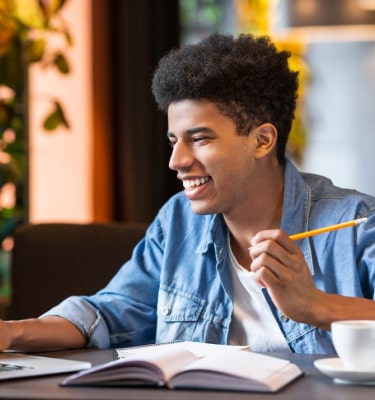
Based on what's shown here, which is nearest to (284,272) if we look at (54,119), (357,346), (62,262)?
(357,346)

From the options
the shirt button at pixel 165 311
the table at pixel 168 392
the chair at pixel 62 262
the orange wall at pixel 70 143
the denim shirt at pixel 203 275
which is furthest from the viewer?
the orange wall at pixel 70 143

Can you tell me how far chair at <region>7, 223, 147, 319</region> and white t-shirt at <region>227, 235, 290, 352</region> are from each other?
47 centimetres

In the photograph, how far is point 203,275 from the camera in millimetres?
2006

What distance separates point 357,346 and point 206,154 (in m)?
0.67

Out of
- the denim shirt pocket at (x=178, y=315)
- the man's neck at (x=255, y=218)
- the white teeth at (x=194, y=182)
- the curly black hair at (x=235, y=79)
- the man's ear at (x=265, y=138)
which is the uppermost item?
the curly black hair at (x=235, y=79)

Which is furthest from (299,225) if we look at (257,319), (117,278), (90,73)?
(90,73)

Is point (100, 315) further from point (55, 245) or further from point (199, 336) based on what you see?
point (55, 245)

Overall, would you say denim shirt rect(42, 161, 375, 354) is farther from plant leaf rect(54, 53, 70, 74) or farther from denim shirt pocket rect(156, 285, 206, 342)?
plant leaf rect(54, 53, 70, 74)

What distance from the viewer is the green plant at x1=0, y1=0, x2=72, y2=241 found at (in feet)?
10.4

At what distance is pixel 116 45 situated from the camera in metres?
→ 4.21

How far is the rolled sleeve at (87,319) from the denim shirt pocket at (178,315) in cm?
12

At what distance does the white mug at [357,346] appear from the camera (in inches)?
52.2

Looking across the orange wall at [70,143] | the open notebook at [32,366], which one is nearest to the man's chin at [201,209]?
the open notebook at [32,366]

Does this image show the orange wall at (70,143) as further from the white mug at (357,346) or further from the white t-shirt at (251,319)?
the white mug at (357,346)
